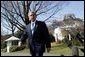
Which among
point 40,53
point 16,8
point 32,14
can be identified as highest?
point 16,8

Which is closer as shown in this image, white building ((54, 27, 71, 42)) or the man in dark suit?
the man in dark suit

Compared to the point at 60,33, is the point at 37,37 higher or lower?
lower

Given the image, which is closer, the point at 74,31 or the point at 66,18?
the point at 74,31

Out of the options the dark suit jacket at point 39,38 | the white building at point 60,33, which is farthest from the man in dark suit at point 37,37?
the white building at point 60,33

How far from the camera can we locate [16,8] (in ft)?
56.5

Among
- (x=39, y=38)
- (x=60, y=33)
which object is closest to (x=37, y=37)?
(x=39, y=38)

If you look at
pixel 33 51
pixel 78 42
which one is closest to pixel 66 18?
pixel 78 42

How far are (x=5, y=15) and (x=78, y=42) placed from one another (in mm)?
6597

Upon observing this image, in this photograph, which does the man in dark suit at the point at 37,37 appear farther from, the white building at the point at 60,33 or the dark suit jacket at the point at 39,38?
the white building at the point at 60,33

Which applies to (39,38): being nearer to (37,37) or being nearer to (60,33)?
(37,37)

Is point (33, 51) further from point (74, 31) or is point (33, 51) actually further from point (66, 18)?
point (66, 18)

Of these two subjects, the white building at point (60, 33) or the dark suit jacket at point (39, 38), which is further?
the white building at point (60, 33)

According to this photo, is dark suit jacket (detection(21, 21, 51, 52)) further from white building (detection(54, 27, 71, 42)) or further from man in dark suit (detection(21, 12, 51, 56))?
white building (detection(54, 27, 71, 42))

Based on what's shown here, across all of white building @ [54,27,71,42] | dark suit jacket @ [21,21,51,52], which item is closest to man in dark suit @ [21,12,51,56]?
dark suit jacket @ [21,21,51,52]
